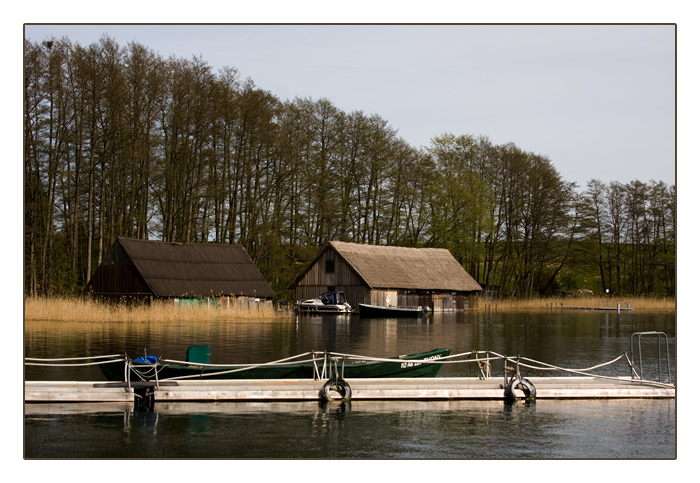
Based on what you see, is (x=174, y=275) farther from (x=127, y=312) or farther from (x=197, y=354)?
(x=197, y=354)

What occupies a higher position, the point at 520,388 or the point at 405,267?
the point at 405,267

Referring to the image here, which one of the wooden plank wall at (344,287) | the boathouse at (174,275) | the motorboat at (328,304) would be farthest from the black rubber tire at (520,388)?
the wooden plank wall at (344,287)

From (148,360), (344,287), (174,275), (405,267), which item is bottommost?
(148,360)

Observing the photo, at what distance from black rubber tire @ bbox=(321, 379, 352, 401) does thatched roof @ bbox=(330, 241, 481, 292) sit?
4324 cm

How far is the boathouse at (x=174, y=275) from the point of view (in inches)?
1877

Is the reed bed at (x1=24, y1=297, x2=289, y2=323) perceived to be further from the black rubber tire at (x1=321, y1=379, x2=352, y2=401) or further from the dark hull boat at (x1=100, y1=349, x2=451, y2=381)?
the black rubber tire at (x1=321, y1=379, x2=352, y2=401)

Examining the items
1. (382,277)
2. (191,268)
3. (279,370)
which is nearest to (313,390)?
(279,370)

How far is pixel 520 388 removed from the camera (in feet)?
61.8

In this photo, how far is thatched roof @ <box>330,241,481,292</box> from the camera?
62938 mm

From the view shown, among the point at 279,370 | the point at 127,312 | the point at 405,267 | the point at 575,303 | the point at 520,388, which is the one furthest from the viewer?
the point at 575,303

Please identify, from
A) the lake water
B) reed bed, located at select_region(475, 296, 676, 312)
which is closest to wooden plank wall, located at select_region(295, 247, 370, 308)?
reed bed, located at select_region(475, 296, 676, 312)

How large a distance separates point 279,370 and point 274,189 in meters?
43.8

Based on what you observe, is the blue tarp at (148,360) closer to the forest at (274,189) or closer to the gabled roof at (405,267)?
the forest at (274,189)

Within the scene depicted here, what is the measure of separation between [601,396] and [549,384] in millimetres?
1328
